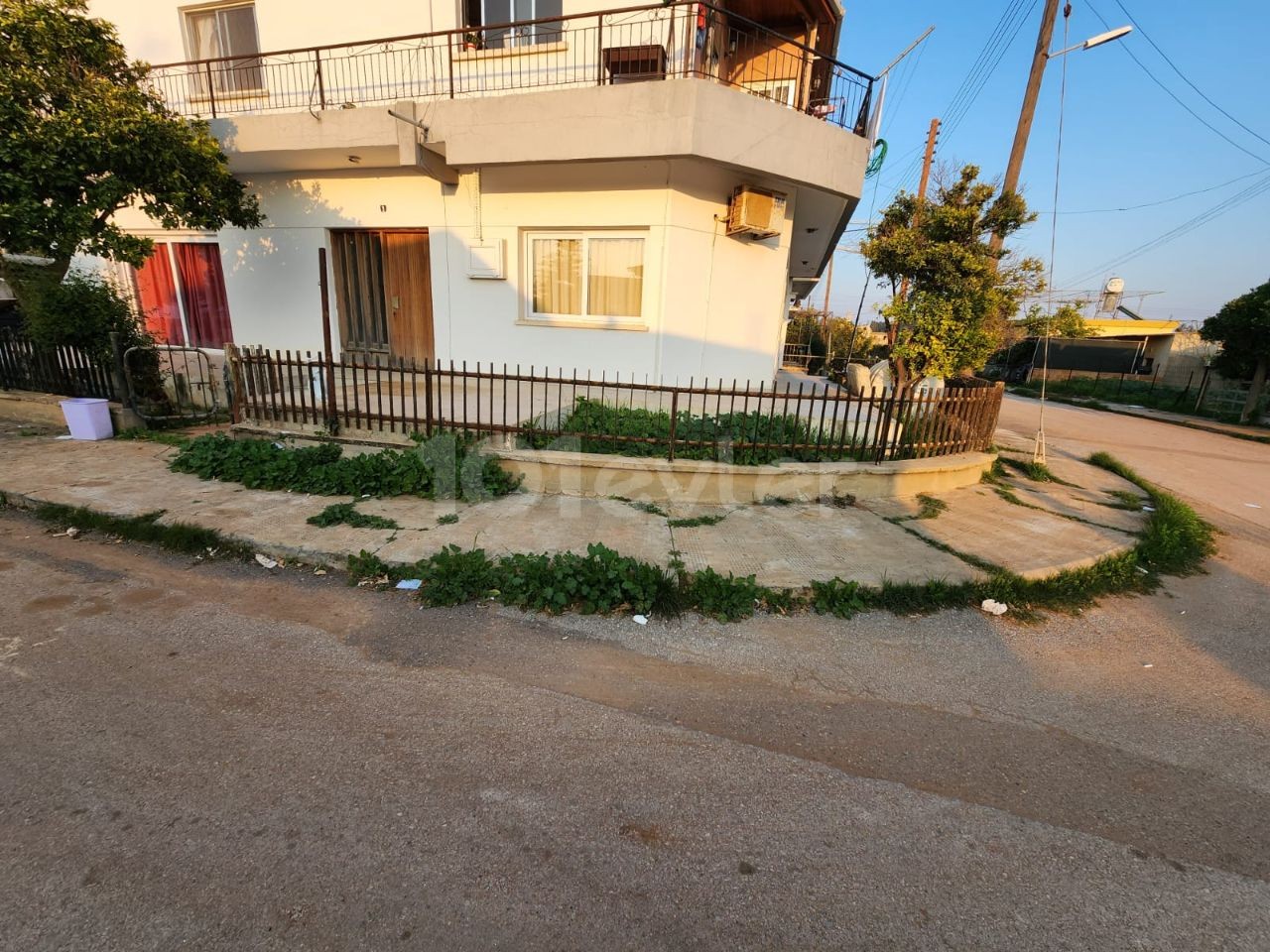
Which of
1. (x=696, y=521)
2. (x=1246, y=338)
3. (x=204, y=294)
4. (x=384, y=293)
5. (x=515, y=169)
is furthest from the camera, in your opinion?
(x=1246, y=338)

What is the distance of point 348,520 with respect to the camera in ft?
16.0

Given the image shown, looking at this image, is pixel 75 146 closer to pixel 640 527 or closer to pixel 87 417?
pixel 87 417

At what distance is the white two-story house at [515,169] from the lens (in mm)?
6953

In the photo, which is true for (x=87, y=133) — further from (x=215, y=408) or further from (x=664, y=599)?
(x=664, y=599)

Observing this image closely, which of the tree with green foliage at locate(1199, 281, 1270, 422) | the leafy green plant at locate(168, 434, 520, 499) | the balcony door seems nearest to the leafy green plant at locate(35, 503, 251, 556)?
the leafy green plant at locate(168, 434, 520, 499)

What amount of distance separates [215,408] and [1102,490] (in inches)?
515

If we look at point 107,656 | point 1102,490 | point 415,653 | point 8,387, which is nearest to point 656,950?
point 415,653

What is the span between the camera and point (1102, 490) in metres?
7.62

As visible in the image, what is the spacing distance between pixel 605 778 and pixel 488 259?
24.9 feet

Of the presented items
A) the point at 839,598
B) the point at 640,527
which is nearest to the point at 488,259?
the point at 640,527

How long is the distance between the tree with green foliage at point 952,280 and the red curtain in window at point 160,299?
478 inches

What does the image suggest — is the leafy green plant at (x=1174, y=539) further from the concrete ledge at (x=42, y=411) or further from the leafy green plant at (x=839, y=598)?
the concrete ledge at (x=42, y=411)

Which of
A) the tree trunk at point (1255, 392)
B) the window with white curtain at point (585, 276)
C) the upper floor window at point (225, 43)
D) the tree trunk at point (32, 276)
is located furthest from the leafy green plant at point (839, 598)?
the tree trunk at point (1255, 392)

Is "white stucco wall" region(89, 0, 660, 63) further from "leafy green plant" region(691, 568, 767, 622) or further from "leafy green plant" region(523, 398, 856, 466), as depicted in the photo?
"leafy green plant" region(691, 568, 767, 622)
